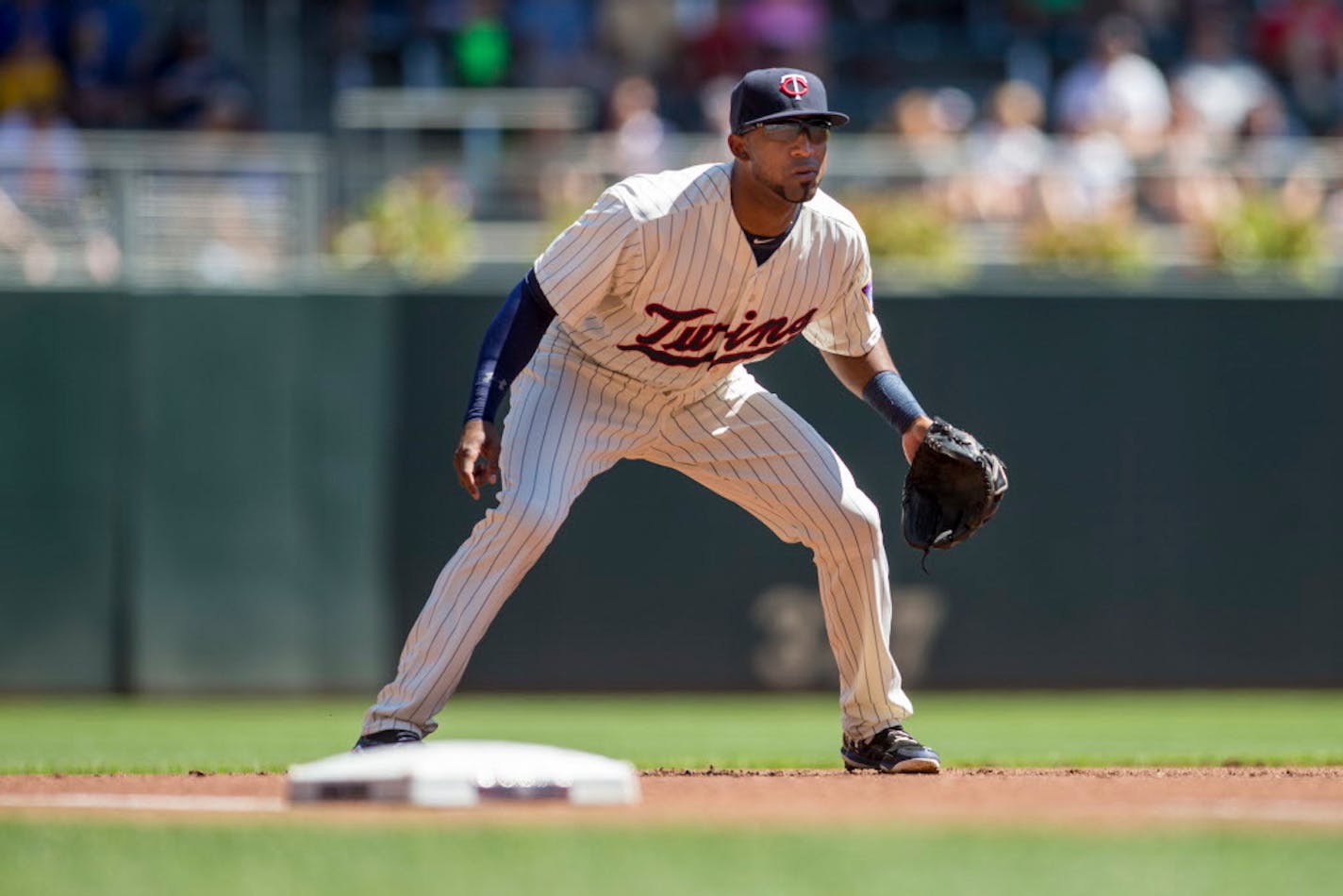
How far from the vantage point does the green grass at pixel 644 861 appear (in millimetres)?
3436

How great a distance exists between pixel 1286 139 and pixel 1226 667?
350 centimetres

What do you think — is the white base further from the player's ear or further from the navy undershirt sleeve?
the player's ear

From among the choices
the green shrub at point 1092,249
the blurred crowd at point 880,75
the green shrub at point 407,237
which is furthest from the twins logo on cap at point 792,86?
the green shrub at point 1092,249

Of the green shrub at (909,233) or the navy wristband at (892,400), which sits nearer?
the navy wristband at (892,400)

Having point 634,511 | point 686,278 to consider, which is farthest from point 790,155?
point 634,511

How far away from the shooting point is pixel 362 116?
10.2 metres

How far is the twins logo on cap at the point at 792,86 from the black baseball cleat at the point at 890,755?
1749 millimetres

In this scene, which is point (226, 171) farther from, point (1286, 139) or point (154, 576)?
point (1286, 139)

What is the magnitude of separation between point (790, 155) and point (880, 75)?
26.2 ft

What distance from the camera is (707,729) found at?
852 cm

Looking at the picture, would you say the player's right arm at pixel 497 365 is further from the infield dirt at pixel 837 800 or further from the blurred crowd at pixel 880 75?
the blurred crowd at pixel 880 75

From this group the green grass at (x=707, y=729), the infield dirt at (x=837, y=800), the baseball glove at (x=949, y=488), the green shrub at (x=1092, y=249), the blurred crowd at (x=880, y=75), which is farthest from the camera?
the blurred crowd at (x=880, y=75)

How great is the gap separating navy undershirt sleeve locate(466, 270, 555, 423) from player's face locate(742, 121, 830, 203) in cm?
65

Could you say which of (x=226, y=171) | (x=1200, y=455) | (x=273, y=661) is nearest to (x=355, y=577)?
(x=273, y=661)
